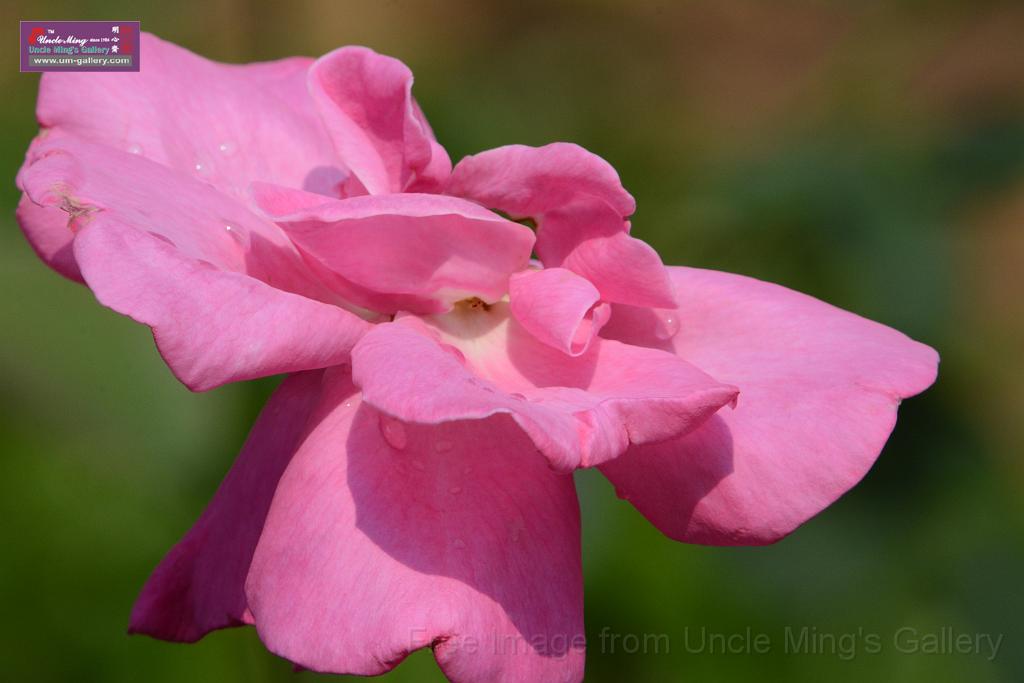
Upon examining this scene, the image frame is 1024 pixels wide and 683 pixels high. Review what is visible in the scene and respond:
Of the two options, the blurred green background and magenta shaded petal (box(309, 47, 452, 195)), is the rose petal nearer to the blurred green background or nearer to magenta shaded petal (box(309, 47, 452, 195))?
magenta shaded petal (box(309, 47, 452, 195))

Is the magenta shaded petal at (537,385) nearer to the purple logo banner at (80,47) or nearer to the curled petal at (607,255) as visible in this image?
the curled petal at (607,255)

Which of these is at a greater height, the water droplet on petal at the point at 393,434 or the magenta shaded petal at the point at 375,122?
the magenta shaded petal at the point at 375,122

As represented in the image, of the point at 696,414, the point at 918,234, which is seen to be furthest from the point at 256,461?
the point at 918,234

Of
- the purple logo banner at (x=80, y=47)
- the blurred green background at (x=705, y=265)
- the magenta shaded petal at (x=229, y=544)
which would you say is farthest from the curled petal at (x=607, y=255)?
the blurred green background at (x=705, y=265)

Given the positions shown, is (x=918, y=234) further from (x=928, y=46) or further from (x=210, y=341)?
(x=210, y=341)

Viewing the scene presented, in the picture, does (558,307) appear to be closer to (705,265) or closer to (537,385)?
(537,385)

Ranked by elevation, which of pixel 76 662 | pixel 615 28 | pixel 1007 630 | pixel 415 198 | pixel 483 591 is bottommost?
pixel 76 662

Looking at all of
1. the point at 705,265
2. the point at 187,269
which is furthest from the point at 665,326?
the point at 705,265
